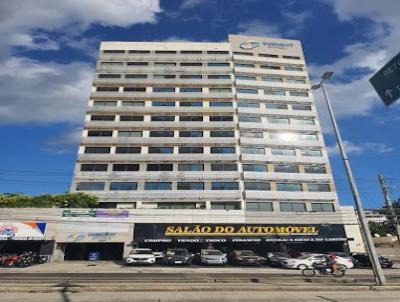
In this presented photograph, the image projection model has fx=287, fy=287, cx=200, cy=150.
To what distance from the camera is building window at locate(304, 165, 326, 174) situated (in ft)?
155

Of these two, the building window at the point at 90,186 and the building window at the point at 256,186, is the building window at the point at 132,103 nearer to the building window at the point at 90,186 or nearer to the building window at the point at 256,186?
the building window at the point at 90,186

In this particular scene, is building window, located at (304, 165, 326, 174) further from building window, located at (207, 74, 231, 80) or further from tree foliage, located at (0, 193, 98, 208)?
tree foliage, located at (0, 193, 98, 208)

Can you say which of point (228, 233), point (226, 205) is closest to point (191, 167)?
point (226, 205)

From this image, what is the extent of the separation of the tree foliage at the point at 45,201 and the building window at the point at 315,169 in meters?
34.1

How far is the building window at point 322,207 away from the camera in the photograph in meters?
44.4

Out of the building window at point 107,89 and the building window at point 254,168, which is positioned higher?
the building window at point 107,89

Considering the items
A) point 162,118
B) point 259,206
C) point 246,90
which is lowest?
point 259,206

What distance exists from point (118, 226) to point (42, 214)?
29.8 feet

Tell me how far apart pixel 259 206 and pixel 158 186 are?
15521 millimetres

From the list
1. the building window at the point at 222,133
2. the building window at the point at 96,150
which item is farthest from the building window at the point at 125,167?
the building window at the point at 222,133

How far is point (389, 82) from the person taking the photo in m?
5.21

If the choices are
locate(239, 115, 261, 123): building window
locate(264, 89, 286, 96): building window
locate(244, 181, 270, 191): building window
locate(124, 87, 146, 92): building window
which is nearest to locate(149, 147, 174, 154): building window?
locate(124, 87, 146, 92): building window

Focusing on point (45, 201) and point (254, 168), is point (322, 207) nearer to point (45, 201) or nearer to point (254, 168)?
point (254, 168)

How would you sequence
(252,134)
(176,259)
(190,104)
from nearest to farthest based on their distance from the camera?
(176,259) → (252,134) → (190,104)
